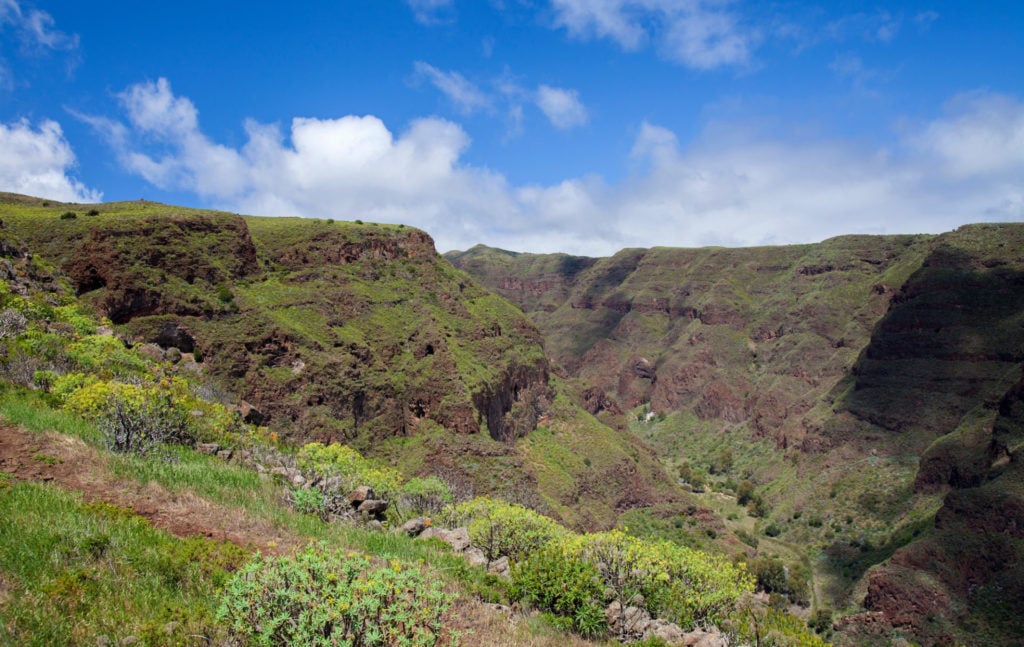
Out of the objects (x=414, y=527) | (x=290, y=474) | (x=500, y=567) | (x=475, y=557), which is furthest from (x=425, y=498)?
(x=500, y=567)

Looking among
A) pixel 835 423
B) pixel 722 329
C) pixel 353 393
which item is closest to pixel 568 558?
pixel 353 393

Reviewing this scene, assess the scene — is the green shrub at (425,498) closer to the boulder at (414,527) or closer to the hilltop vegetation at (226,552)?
the hilltop vegetation at (226,552)

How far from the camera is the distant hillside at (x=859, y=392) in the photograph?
55.2 metres

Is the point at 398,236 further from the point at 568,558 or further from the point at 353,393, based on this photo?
the point at 568,558

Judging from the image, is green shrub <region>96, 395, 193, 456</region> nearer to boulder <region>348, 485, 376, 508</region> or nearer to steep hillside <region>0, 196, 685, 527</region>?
boulder <region>348, 485, 376, 508</region>

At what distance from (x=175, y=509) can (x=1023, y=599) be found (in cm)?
6329

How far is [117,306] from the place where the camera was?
142 ft

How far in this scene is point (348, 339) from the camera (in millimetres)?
54844

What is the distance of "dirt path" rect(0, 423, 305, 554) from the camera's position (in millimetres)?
10891

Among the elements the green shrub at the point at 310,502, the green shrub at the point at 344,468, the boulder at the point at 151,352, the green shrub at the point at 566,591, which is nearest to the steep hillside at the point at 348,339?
the boulder at the point at 151,352

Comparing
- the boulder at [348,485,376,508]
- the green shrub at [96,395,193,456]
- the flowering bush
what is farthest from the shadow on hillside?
the green shrub at [96,395,193,456]

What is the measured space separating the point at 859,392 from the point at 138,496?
11285cm

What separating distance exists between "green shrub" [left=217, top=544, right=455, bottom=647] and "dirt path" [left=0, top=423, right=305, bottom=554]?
3.49 m

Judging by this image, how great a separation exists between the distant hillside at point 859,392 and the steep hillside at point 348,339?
84.7 feet
